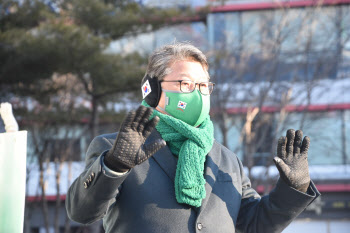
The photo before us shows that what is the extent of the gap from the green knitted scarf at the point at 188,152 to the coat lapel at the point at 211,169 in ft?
0.18

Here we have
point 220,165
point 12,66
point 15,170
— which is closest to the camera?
point 15,170

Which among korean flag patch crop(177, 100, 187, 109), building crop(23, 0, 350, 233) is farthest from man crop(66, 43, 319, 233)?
building crop(23, 0, 350, 233)

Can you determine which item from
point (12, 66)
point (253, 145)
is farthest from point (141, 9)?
point (253, 145)

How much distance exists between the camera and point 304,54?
388 inches

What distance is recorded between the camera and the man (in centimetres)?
214

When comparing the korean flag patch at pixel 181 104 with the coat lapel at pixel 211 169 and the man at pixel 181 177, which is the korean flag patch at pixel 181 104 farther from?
the coat lapel at pixel 211 169

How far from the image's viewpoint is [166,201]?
229 cm

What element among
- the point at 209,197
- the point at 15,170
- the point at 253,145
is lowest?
the point at 253,145

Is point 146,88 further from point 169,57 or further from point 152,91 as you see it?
point 169,57

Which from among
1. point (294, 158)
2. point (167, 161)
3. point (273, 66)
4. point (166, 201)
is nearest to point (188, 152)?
point (167, 161)

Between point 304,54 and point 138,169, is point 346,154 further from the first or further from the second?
point 138,169

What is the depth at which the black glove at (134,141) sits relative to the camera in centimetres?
192

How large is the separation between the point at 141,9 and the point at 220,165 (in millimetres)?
8856

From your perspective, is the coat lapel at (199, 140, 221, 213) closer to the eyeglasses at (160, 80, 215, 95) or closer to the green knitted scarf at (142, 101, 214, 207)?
the green knitted scarf at (142, 101, 214, 207)
